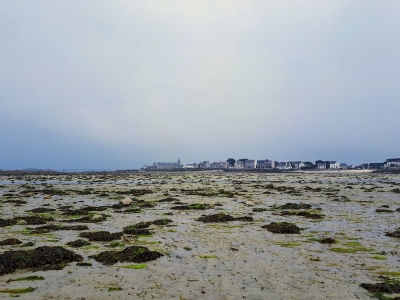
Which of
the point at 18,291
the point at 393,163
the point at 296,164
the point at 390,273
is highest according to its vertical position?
the point at 393,163

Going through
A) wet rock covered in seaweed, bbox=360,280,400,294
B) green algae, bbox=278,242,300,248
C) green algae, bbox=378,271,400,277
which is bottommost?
green algae, bbox=278,242,300,248

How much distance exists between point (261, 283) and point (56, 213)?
1343cm

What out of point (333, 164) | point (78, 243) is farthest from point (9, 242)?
point (333, 164)

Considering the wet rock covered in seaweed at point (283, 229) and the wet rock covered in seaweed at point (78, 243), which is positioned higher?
the wet rock covered in seaweed at point (283, 229)

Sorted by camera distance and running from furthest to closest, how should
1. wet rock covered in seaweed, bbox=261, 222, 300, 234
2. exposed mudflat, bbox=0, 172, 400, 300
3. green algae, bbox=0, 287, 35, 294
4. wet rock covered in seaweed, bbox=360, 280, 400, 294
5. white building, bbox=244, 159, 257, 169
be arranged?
white building, bbox=244, 159, 257, 169
wet rock covered in seaweed, bbox=261, 222, 300, 234
exposed mudflat, bbox=0, 172, 400, 300
wet rock covered in seaweed, bbox=360, 280, 400, 294
green algae, bbox=0, 287, 35, 294

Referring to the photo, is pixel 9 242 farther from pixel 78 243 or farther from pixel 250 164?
pixel 250 164

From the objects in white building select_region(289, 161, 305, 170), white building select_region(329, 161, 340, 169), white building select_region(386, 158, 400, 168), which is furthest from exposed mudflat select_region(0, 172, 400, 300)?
white building select_region(289, 161, 305, 170)

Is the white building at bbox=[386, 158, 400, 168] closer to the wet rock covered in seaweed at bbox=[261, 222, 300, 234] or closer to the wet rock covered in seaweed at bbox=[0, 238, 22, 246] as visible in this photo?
the wet rock covered in seaweed at bbox=[261, 222, 300, 234]

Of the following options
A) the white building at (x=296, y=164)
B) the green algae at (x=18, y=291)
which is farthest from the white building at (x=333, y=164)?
the green algae at (x=18, y=291)

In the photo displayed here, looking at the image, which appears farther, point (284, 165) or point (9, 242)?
point (284, 165)

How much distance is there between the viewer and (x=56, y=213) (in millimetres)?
16547

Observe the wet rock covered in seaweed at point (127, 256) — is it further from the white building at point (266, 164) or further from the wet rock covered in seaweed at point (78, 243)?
the white building at point (266, 164)

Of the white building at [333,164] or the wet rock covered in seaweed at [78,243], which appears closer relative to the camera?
the wet rock covered in seaweed at [78,243]

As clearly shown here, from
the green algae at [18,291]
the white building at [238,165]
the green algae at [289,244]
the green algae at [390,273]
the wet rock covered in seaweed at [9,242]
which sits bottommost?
the green algae at [18,291]
